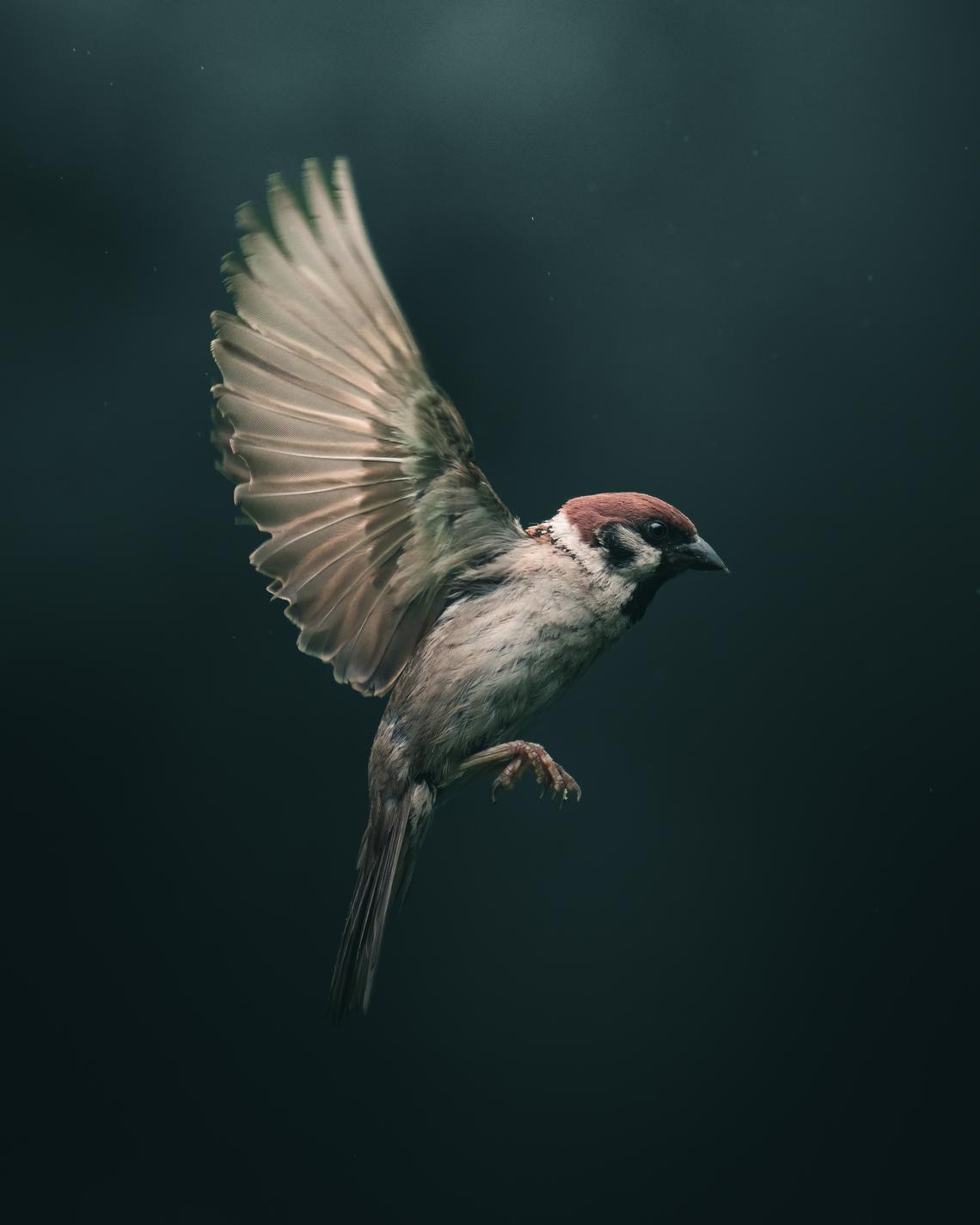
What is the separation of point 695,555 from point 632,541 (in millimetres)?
90

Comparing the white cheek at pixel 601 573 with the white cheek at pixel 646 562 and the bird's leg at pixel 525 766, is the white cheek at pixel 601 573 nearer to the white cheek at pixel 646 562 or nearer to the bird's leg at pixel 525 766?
the white cheek at pixel 646 562

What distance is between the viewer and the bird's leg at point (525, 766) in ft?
A: 5.81

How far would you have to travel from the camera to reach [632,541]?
1.89 m

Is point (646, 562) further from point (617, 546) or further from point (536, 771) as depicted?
point (536, 771)

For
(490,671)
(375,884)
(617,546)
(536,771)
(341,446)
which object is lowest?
(375,884)

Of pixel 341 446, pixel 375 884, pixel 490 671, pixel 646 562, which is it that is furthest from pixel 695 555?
pixel 375 884

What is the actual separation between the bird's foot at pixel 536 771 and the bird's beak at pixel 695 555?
329 millimetres

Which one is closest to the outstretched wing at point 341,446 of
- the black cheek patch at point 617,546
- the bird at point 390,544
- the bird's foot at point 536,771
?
the bird at point 390,544

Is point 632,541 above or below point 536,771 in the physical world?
above

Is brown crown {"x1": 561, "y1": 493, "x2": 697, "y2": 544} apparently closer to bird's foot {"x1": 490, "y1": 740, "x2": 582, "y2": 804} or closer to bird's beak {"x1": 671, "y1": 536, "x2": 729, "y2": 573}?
bird's beak {"x1": 671, "y1": 536, "x2": 729, "y2": 573}

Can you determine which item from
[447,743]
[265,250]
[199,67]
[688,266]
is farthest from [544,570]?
[199,67]

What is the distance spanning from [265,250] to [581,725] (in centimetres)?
116

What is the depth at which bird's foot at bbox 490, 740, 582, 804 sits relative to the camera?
69.6 inches

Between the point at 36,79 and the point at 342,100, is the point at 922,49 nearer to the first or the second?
the point at 342,100
